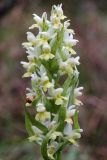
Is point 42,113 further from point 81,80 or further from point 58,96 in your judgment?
point 81,80

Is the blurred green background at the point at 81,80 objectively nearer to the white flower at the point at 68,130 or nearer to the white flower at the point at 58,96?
the white flower at the point at 68,130

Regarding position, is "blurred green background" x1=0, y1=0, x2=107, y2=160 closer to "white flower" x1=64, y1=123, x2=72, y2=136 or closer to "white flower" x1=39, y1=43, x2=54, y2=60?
"white flower" x1=64, y1=123, x2=72, y2=136

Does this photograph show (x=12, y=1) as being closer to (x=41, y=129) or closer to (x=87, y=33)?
(x=87, y=33)

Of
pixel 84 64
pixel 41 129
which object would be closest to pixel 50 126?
pixel 41 129

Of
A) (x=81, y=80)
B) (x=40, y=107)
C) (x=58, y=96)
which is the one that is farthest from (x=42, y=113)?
(x=81, y=80)

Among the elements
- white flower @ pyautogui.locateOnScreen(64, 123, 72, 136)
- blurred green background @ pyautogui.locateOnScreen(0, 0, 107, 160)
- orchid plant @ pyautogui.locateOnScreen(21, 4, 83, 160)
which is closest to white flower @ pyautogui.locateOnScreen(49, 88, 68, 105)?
orchid plant @ pyautogui.locateOnScreen(21, 4, 83, 160)

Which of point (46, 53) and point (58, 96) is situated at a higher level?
point (46, 53)
